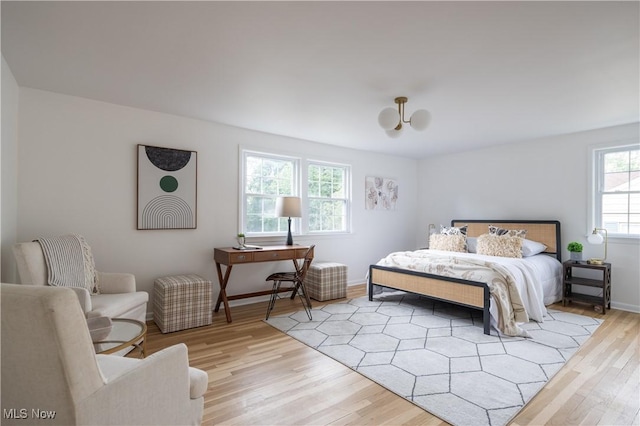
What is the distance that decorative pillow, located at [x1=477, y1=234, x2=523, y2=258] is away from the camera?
172 inches

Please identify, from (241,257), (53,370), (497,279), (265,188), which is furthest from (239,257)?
(497,279)

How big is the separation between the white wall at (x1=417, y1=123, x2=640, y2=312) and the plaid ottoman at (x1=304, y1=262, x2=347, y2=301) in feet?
8.81

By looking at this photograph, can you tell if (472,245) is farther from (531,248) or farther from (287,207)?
(287,207)

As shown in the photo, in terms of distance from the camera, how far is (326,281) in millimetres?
4543

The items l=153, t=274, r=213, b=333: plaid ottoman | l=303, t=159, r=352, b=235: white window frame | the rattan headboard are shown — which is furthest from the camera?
l=303, t=159, r=352, b=235: white window frame

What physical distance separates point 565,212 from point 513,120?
5.90 feet

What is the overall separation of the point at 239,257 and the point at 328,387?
6.12 feet

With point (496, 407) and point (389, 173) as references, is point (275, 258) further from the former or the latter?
point (389, 173)

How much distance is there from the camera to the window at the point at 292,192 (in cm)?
450

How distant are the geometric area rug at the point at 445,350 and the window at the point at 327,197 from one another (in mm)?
1481

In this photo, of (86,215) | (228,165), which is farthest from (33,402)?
(228,165)

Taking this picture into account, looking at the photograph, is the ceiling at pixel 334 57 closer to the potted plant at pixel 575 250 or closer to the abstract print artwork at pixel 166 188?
the abstract print artwork at pixel 166 188

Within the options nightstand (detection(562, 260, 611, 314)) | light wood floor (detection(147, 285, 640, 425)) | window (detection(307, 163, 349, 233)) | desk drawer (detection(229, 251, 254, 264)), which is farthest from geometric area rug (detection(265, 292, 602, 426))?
window (detection(307, 163, 349, 233))

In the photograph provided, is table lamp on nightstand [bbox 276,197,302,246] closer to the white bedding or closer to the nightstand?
the white bedding
